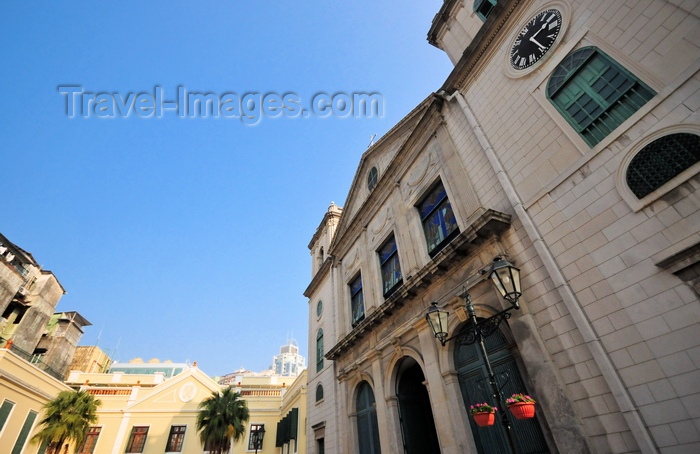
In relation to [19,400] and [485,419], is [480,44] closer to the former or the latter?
[485,419]

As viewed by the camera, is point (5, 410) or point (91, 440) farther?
point (91, 440)

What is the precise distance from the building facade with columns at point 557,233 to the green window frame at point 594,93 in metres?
0.03

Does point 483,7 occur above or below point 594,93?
above

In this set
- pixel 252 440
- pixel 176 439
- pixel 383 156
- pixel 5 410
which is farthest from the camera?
pixel 252 440

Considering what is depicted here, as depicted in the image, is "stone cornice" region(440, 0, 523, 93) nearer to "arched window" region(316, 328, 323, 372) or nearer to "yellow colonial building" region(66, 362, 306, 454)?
"arched window" region(316, 328, 323, 372)

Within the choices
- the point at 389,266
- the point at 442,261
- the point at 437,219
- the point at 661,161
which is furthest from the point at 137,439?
the point at 661,161

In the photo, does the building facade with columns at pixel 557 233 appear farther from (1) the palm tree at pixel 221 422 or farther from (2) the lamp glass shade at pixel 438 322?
(1) the palm tree at pixel 221 422

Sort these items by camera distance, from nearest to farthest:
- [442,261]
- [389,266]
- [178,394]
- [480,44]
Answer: [442,261] → [480,44] → [389,266] → [178,394]

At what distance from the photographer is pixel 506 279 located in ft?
16.1

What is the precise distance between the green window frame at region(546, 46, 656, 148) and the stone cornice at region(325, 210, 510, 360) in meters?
2.20

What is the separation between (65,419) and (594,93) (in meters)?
31.1

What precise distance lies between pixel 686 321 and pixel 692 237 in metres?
1.11

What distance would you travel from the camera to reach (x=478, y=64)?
29.8 feet

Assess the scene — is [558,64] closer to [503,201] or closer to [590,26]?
[590,26]
